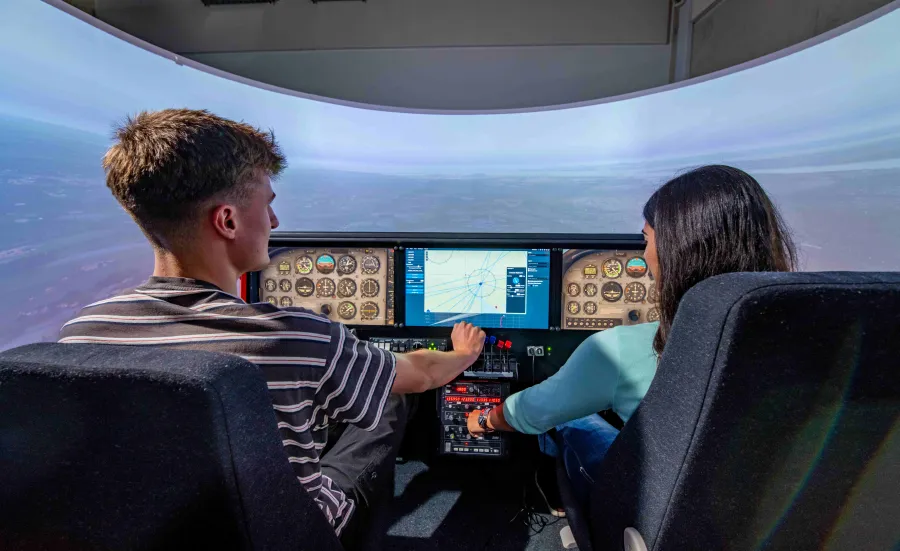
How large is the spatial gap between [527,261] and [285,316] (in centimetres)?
115

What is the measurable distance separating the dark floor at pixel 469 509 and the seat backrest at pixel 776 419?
104 cm

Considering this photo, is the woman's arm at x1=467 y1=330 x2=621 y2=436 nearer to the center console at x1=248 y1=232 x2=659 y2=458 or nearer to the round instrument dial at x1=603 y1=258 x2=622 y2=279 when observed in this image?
the center console at x1=248 y1=232 x2=659 y2=458

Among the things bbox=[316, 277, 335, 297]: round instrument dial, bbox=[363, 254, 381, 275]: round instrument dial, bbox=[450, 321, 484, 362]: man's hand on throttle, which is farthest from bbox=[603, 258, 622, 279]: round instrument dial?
bbox=[316, 277, 335, 297]: round instrument dial

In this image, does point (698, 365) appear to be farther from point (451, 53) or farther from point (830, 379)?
point (451, 53)

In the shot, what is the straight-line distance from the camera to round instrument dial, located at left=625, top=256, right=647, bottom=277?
5.38ft

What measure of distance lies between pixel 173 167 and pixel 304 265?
110 centimetres

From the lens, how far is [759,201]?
768 mm

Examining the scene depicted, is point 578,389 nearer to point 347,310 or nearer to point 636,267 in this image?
point 636,267

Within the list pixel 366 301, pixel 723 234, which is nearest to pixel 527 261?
pixel 366 301

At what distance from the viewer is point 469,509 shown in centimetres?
158

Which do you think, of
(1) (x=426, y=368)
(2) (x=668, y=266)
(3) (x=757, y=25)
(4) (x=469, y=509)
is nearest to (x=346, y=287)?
(1) (x=426, y=368)

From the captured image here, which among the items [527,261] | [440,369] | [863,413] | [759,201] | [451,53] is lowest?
[440,369]

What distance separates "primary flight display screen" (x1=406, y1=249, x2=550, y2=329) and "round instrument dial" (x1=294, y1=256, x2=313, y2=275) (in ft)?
1.47

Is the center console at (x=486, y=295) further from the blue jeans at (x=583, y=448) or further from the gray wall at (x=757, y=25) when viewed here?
the gray wall at (x=757, y=25)
